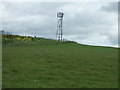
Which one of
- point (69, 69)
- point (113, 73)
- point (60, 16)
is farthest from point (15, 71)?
point (60, 16)

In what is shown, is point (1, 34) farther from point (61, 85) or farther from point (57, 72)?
point (61, 85)

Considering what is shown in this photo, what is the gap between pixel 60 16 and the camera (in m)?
89.6

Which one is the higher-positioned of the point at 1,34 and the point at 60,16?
the point at 60,16

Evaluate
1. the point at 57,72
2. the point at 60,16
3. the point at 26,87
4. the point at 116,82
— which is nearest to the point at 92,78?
the point at 116,82

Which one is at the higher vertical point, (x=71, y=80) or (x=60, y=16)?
(x=60, y=16)

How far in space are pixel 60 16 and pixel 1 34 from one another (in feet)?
82.3

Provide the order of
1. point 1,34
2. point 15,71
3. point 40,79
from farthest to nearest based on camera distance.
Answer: point 1,34 < point 15,71 < point 40,79

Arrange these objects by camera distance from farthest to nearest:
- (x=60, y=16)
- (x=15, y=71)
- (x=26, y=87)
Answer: (x=60, y=16) → (x=15, y=71) → (x=26, y=87)

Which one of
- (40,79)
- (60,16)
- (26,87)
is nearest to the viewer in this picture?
(26,87)

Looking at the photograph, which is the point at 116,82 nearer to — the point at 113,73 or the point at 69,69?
the point at 113,73

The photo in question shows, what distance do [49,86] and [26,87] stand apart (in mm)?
1266

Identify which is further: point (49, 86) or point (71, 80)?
point (71, 80)

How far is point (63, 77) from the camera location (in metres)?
18.7

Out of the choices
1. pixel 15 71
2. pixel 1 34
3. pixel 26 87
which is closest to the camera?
pixel 26 87
